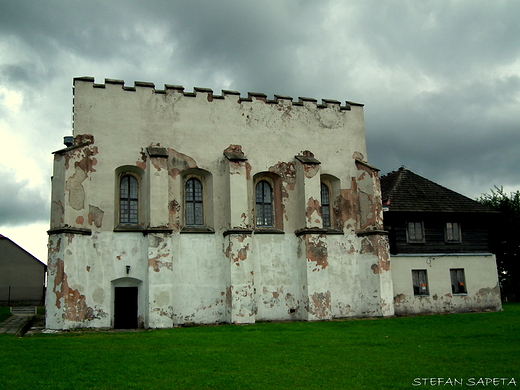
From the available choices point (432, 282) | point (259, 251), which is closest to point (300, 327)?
point (259, 251)

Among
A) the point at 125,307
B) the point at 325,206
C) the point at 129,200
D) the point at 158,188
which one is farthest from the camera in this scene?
the point at 325,206

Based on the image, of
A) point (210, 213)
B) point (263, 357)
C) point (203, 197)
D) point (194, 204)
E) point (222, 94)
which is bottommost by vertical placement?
point (263, 357)

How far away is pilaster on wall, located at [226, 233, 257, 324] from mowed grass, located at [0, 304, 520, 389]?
2.00 m

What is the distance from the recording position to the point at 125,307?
20.7 metres

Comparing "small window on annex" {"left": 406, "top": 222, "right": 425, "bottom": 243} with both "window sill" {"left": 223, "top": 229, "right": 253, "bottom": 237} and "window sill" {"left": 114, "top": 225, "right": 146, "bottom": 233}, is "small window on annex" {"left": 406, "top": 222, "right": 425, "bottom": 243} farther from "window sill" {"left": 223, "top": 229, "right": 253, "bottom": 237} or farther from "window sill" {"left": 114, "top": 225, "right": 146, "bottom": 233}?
"window sill" {"left": 114, "top": 225, "right": 146, "bottom": 233}

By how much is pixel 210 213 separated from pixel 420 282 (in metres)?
11.1

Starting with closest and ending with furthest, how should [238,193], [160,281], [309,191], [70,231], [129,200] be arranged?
[70,231] → [160,281] → [129,200] → [238,193] → [309,191]

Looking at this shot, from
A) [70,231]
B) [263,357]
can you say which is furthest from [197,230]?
[263,357]

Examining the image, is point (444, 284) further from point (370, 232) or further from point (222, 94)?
point (222, 94)

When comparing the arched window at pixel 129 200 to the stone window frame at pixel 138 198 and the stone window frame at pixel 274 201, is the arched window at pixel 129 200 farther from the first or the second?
the stone window frame at pixel 274 201

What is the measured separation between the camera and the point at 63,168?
20.2m

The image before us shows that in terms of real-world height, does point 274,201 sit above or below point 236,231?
above

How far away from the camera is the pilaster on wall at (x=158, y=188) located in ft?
67.7

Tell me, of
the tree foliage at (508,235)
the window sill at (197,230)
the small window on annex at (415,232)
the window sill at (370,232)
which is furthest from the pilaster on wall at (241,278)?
the tree foliage at (508,235)
